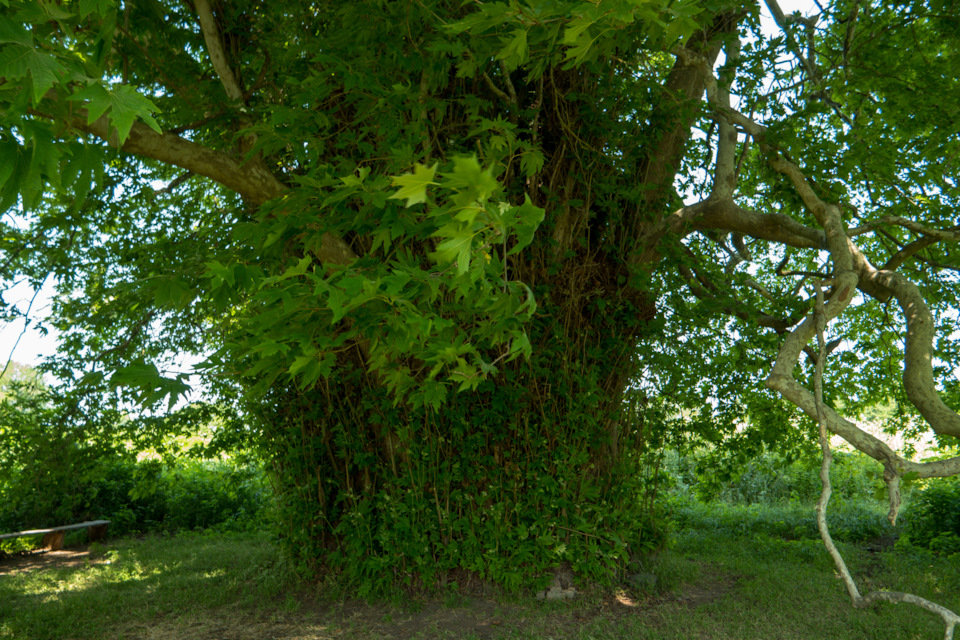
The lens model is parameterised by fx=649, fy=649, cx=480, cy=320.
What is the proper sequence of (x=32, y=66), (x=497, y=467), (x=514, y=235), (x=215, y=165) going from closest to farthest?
(x=32, y=66), (x=514, y=235), (x=215, y=165), (x=497, y=467)

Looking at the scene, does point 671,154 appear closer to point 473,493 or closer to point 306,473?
point 473,493

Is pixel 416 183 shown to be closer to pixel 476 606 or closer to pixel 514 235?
pixel 514 235

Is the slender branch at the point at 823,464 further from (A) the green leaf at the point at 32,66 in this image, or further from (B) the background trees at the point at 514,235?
(A) the green leaf at the point at 32,66

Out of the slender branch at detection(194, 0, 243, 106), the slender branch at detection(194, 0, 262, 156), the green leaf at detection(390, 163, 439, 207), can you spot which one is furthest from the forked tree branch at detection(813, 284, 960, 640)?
the slender branch at detection(194, 0, 243, 106)

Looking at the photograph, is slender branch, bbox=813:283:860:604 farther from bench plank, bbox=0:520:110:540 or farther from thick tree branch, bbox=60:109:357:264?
bench plank, bbox=0:520:110:540

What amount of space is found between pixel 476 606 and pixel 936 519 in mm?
7166

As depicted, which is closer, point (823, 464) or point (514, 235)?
point (823, 464)

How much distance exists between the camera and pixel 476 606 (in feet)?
16.4

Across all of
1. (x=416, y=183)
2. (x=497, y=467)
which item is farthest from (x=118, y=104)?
(x=497, y=467)

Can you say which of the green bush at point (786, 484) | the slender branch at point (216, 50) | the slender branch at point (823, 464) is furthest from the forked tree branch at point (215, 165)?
the green bush at point (786, 484)

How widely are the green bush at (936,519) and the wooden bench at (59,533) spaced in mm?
10979

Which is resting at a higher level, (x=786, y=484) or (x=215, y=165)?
(x=215, y=165)

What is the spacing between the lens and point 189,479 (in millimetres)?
11039

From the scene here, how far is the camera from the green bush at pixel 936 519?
8.09m
